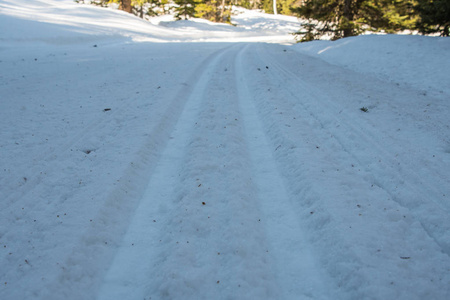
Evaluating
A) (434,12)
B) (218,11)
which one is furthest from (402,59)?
(218,11)

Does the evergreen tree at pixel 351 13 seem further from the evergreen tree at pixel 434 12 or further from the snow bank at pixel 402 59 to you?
the evergreen tree at pixel 434 12

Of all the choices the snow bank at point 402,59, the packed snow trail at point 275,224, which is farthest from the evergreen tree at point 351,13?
the packed snow trail at point 275,224

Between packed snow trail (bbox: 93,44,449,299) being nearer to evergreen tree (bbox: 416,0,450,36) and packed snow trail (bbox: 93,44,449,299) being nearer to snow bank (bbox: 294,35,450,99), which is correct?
snow bank (bbox: 294,35,450,99)

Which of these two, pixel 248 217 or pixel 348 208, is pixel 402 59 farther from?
pixel 248 217

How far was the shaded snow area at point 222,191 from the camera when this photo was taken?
207cm

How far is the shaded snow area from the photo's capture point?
6.78 ft

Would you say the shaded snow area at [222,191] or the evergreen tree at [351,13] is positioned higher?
the evergreen tree at [351,13]

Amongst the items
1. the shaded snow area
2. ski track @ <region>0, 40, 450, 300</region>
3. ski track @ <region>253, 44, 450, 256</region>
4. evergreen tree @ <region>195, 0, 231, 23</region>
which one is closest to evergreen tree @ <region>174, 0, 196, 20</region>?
evergreen tree @ <region>195, 0, 231, 23</region>

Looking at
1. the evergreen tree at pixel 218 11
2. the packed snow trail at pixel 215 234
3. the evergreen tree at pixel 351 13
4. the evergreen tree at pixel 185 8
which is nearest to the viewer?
the packed snow trail at pixel 215 234

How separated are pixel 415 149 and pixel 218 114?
346 centimetres

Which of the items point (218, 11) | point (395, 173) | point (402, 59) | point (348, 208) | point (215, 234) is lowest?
point (215, 234)

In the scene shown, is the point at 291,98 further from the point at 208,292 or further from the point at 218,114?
the point at 208,292

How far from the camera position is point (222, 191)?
298 centimetres

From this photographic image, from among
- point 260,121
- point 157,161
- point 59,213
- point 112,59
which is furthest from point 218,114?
point 112,59
